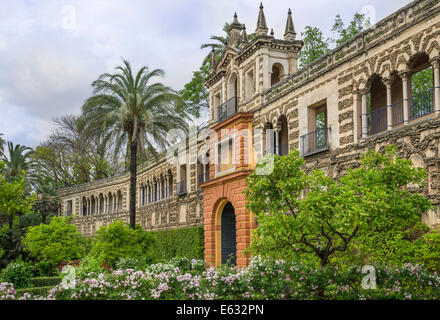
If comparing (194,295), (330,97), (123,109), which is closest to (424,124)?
(330,97)

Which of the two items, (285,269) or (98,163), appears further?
(98,163)

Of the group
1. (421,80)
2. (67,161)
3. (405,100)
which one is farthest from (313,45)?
(67,161)

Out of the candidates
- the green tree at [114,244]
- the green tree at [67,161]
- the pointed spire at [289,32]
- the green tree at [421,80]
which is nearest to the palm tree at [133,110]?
the green tree at [114,244]

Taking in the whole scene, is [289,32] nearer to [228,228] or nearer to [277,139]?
[277,139]

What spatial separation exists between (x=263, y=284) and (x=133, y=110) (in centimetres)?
2039

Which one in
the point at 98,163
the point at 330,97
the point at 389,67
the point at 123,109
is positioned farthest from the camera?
the point at 98,163

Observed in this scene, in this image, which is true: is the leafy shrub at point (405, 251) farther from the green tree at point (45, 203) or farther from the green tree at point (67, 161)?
the green tree at point (67, 161)

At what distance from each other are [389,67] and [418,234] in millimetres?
5422

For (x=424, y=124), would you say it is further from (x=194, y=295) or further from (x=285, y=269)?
(x=194, y=295)

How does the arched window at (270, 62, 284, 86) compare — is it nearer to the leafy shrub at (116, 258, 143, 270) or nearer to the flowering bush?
the leafy shrub at (116, 258, 143, 270)

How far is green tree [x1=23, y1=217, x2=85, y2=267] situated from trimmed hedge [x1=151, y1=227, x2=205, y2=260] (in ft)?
18.1

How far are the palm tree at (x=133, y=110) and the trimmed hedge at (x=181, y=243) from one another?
3.43 m

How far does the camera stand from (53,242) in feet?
85.3

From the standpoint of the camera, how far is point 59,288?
9.05 metres
